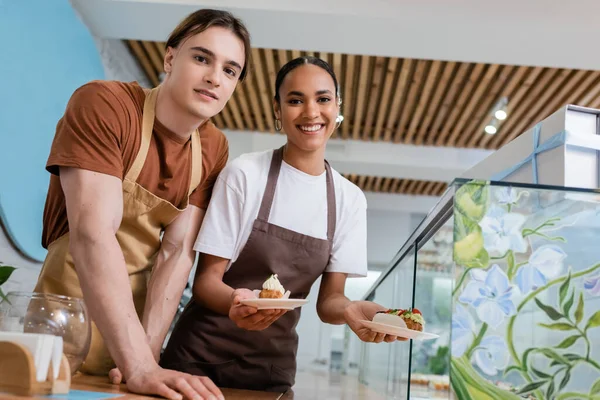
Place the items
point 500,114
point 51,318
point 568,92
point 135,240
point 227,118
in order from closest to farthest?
point 51,318, point 135,240, point 568,92, point 500,114, point 227,118

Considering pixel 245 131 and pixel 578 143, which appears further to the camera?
pixel 245 131

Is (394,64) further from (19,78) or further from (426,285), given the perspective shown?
(426,285)

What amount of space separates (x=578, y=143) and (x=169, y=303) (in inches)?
40.0

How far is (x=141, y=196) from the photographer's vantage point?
1.62m

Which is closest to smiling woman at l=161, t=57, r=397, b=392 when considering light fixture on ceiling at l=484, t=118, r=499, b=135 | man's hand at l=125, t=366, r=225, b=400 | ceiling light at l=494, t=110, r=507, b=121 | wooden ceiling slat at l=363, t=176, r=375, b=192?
man's hand at l=125, t=366, r=225, b=400

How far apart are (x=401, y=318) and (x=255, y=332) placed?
1.96 feet

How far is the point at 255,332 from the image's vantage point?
5.71 ft

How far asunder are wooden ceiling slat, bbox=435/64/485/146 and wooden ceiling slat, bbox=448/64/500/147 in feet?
0.13

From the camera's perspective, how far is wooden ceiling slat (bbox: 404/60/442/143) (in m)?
6.07

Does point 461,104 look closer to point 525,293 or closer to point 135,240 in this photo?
point 135,240

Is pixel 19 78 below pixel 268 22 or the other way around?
below

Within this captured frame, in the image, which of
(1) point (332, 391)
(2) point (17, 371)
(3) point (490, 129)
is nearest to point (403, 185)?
(3) point (490, 129)

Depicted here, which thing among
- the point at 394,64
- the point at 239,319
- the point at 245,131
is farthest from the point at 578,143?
the point at 245,131

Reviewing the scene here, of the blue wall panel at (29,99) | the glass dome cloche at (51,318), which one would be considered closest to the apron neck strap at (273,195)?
the glass dome cloche at (51,318)
